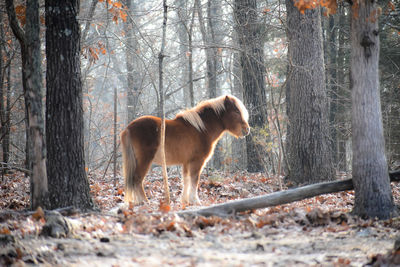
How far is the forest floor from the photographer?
3.58 meters

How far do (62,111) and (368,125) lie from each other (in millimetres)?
4439

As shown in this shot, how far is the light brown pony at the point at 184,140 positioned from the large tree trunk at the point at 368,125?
11.4 ft

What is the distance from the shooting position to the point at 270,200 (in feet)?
18.9

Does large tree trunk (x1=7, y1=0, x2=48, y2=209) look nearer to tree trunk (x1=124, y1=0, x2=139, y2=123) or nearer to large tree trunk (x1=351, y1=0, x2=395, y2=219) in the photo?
large tree trunk (x1=351, y1=0, x2=395, y2=219)

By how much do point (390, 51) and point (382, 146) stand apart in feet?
35.4

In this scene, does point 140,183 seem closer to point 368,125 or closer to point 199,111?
point 199,111

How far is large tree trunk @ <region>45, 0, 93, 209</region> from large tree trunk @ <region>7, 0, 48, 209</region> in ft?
1.43

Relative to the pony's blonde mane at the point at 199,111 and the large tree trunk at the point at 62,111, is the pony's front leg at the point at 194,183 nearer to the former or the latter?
the pony's blonde mane at the point at 199,111

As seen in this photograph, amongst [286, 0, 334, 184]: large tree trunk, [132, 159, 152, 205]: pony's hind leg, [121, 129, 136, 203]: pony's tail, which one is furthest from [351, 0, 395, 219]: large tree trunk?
[121, 129, 136, 203]: pony's tail

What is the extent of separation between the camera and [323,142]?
30.1 ft

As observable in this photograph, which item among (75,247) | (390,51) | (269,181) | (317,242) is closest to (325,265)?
(317,242)

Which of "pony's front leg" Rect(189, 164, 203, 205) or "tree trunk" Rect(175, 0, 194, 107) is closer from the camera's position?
"pony's front leg" Rect(189, 164, 203, 205)

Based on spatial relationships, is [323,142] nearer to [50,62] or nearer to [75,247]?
[50,62]

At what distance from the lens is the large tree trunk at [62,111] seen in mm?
5957
